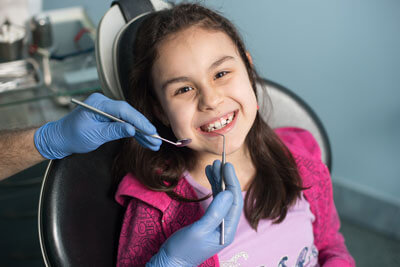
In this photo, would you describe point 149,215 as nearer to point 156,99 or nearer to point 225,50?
point 156,99

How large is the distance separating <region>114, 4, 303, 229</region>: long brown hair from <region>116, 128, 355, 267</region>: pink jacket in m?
0.03

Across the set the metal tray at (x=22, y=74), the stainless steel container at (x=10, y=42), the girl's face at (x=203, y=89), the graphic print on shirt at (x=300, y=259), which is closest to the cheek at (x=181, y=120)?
the girl's face at (x=203, y=89)

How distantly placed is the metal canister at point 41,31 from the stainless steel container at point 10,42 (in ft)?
0.19

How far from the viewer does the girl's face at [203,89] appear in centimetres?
95

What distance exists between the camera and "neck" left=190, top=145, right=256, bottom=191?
113cm

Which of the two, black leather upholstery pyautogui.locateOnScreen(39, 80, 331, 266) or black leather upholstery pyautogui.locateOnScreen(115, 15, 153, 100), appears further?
black leather upholstery pyautogui.locateOnScreen(115, 15, 153, 100)

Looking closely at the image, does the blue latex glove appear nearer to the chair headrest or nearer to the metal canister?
the chair headrest

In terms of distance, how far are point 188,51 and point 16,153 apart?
53 centimetres

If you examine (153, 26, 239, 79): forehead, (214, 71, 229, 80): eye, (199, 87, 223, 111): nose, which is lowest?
(199, 87, 223, 111): nose

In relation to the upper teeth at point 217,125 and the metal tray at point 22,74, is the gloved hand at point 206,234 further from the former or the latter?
the metal tray at point 22,74

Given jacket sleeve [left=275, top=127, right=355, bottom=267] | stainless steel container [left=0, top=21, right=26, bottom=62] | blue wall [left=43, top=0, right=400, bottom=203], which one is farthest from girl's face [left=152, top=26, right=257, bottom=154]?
stainless steel container [left=0, top=21, right=26, bottom=62]

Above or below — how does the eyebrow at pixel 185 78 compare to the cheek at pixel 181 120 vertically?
above

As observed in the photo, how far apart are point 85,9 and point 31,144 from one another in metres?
1.36

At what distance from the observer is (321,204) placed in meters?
1.22
